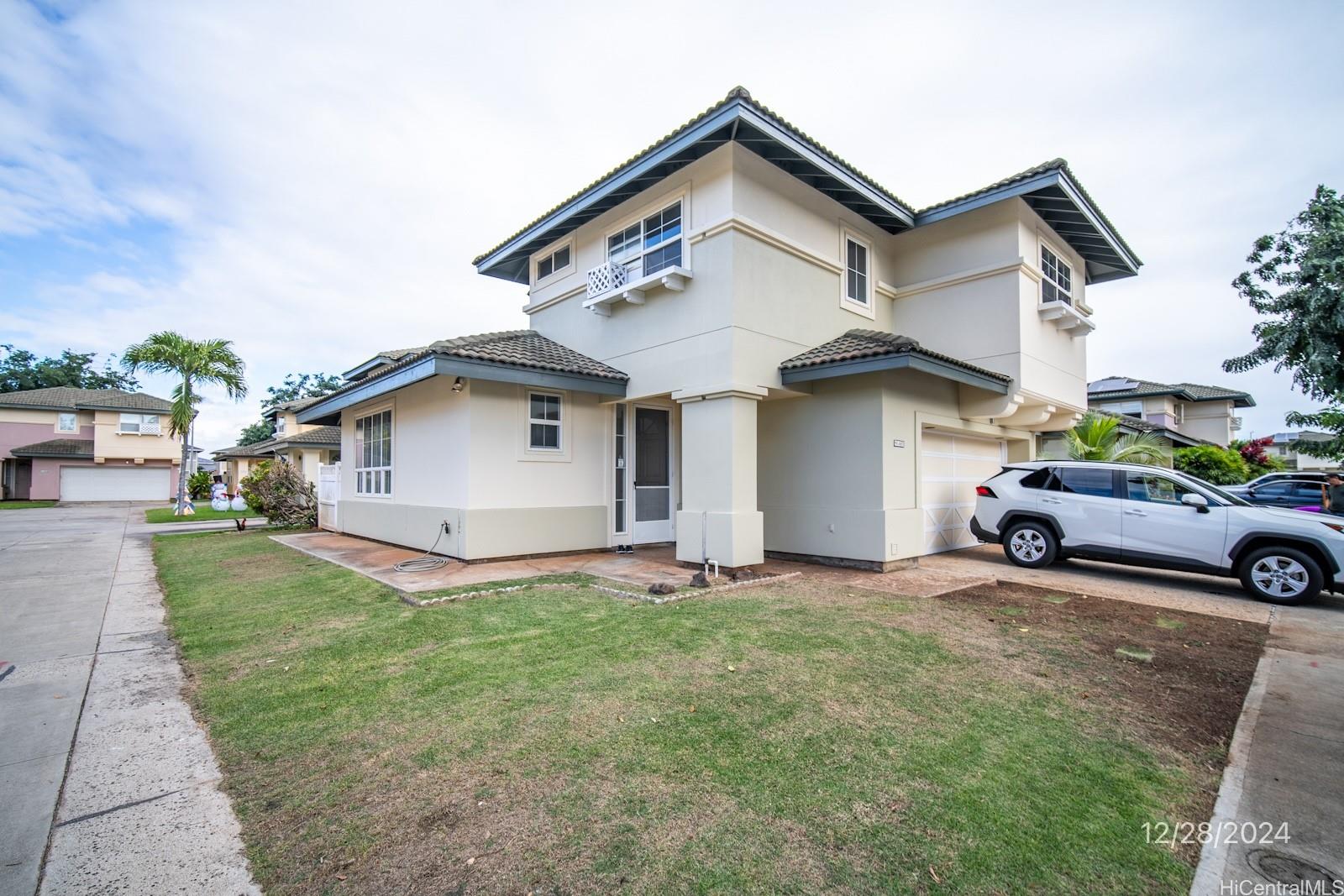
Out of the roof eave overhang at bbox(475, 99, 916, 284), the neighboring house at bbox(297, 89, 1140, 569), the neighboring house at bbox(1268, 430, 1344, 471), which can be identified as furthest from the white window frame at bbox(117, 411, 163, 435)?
the neighboring house at bbox(1268, 430, 1344, 471)

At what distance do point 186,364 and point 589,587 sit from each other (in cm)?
2273

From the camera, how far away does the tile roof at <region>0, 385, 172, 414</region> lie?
3459cm

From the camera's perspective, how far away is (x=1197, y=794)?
2.75 m

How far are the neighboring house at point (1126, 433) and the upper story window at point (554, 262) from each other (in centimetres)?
1159

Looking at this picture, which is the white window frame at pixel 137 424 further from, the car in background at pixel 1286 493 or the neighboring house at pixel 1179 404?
the neighboring house at pixel 1179 404

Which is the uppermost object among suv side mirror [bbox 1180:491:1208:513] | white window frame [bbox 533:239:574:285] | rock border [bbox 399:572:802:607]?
white window frame [bbox 533:239:574:285]

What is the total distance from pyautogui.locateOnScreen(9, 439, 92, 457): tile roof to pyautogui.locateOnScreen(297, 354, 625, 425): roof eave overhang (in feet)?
122

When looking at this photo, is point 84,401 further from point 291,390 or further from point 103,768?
point 103,768

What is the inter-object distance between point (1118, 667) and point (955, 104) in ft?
35.0

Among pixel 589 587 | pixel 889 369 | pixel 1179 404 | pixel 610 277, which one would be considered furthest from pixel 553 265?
pixel 1179 404

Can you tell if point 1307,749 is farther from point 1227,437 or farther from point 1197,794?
point 1227,437

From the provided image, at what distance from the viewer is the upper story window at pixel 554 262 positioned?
11.7 meters

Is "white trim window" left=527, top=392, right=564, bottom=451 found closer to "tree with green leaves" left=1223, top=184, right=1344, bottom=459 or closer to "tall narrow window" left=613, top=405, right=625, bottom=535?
"tall narrow window" left=613, top=405, right=625, bottom=535

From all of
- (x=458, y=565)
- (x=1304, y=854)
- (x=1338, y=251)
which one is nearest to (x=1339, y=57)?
(x=1338, y=251)
